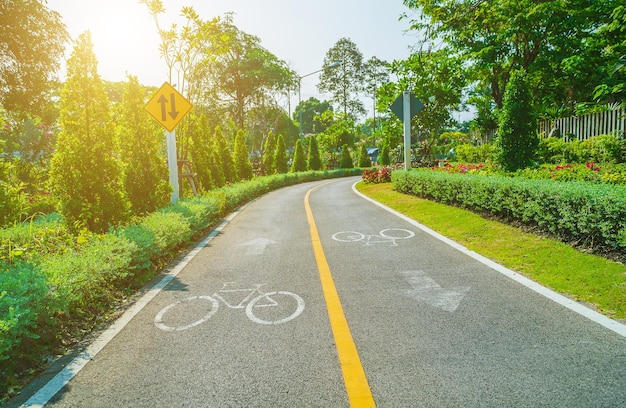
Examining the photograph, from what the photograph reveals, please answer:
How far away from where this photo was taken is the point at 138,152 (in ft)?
33.6

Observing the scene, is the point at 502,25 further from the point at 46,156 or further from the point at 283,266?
the point at 46,156

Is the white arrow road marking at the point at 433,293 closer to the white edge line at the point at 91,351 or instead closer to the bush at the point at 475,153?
the white edge line at the point at 91,351

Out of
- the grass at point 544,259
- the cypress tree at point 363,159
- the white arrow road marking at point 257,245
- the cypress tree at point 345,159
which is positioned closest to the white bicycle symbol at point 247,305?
the white arrow road marking at point 257,245

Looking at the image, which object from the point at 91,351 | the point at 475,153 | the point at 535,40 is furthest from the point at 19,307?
the point at 535,40

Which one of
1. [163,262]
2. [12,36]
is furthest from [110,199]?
[12,36]

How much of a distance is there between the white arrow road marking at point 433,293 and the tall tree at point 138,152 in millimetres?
7182

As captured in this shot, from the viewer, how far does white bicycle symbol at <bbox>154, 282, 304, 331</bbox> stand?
4.29m

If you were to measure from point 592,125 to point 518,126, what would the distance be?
15.4 feet

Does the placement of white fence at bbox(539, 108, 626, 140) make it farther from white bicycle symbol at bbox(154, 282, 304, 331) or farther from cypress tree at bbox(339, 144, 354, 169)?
cypress tree at bbox(339, 144, 354, 169)

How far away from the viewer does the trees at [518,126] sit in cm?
1307

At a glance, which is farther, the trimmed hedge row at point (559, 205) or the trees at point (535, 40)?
the trees at point (535, 40)

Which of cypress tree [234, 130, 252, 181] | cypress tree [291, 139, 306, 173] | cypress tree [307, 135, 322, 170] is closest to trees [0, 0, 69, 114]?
cypress tree [234, 130, 252, 181]

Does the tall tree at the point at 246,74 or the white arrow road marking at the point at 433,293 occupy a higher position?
the tall tree at the point at 246,74

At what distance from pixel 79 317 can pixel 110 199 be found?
3763 mm
